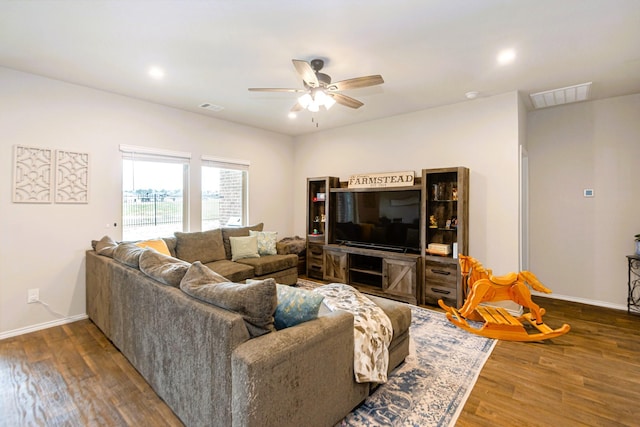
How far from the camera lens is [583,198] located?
13.5 ft

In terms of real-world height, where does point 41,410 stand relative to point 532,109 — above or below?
below

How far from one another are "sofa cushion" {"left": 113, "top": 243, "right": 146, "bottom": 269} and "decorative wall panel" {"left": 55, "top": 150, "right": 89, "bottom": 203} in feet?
3.88

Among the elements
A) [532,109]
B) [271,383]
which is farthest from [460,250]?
[271,383]

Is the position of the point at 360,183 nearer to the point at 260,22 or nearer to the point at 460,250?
the point at 460,250

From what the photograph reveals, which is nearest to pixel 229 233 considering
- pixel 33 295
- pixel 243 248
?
pixel 243 248

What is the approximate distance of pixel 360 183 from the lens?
16.2ft

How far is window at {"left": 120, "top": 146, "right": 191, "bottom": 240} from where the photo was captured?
3.98 metres

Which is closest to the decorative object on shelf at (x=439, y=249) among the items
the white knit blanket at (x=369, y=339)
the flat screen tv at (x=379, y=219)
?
the flat screen tv at (x=379, y=219)

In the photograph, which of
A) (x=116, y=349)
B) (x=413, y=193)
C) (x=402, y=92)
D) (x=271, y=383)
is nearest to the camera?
(x=271, y=383)

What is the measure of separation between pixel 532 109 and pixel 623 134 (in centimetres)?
107

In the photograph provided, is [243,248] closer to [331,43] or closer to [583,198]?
[331,43]

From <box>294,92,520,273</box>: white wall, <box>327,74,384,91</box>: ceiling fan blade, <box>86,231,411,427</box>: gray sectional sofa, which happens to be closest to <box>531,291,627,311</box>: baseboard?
<box>294,92,520,273</box>: white wall

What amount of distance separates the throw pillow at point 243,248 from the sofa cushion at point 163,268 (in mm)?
2127

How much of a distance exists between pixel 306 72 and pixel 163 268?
1.91 metres
